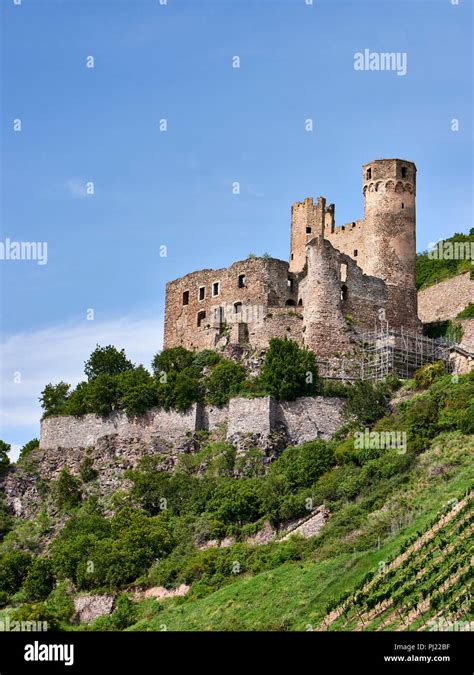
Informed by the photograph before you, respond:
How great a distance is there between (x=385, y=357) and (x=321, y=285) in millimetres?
4062

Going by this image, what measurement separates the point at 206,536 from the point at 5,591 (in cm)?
801

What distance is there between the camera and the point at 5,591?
2032 inches

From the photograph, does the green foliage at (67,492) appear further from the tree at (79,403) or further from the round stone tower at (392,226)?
the round stone tower at (392,226)

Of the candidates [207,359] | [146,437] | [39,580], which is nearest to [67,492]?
[146,437]

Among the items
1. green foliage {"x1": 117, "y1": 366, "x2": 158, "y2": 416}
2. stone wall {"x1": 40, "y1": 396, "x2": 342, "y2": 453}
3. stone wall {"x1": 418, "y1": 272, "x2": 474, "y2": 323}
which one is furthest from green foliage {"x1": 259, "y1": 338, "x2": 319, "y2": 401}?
stone wall {"x1": 418, "y1": 272, "x2": 474, "y2": 323}

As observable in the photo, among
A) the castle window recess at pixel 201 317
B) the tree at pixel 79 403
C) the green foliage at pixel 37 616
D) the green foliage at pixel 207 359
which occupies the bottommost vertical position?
the green foliage at pixel 37 616

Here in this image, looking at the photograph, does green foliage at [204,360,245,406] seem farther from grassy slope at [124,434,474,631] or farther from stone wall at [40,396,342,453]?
grassy slope at [124,434,474,631]

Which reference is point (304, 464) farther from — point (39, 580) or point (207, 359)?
point (39, 580)

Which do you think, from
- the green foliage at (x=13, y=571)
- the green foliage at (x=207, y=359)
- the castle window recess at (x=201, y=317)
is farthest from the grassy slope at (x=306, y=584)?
the castle window recess at (x=201, y=317)

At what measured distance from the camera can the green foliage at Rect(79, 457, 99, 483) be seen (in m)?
56.4

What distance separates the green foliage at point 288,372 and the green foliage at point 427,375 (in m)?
3.98

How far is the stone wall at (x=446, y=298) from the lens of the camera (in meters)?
67.1
